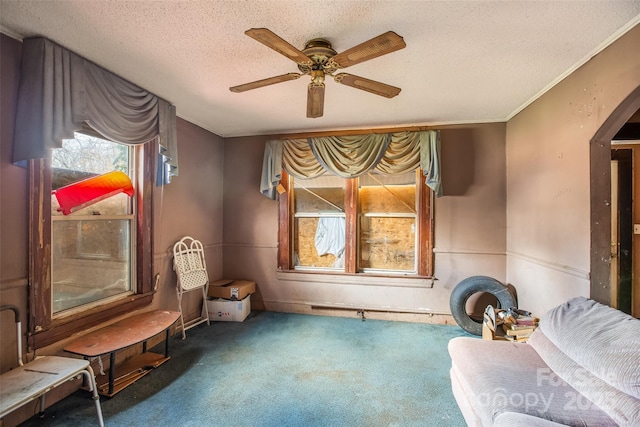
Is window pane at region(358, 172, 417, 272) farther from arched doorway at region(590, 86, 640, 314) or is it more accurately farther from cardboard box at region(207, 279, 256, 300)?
arched doorway at region(590, 86, 640, 314)

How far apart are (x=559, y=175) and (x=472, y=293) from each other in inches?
59.0

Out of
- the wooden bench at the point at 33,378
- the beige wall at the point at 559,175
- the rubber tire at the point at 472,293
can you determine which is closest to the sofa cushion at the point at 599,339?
the beige wall at the point at 559,175

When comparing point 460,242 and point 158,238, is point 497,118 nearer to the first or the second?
point 460,242

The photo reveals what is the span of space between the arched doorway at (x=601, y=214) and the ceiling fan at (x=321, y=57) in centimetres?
148

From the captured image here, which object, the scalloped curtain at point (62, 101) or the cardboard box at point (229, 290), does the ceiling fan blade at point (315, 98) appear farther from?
the cardboard box at point (229, 290)

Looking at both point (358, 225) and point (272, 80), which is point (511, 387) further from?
point (358, 225)

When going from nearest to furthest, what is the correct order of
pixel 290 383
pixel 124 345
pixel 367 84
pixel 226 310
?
1. pixel 367 84
2. pixel 124 345
3. pixel 290 383
4. pixel 226 310

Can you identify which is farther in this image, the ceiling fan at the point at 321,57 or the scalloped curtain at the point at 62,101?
the scalloped curtain at the point at 62,101

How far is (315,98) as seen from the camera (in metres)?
1.93

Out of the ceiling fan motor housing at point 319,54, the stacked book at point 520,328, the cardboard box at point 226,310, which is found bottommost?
the cardboard box at point 226,310

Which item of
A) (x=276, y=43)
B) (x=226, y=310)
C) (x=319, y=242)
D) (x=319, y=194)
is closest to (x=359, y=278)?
(x=319, y=242)

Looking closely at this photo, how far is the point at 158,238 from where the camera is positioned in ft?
9.95

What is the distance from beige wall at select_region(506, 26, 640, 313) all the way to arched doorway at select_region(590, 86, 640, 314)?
32 mm

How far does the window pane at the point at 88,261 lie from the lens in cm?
218
